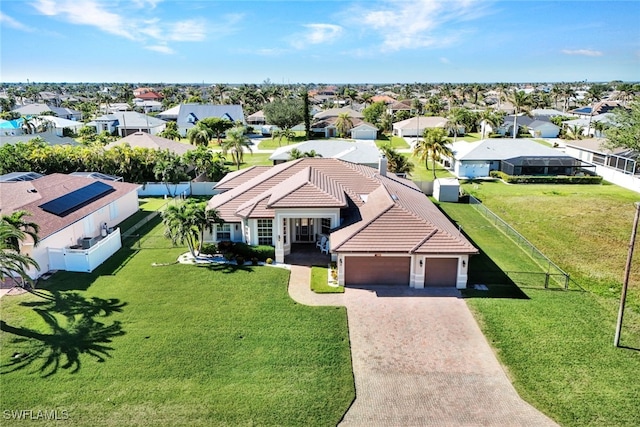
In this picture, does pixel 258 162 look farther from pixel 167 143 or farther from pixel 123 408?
pixel 123 408

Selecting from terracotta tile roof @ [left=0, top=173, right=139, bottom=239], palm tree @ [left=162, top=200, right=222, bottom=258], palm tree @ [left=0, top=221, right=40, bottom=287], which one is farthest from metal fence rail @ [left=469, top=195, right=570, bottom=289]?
terracotta tile roof @ [left=0, top=173, right=139, bottom=239]

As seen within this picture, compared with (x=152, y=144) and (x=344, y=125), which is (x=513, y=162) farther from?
(x=152, y=144)

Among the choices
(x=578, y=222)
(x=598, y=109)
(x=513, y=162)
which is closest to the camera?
(x=578, y=222)

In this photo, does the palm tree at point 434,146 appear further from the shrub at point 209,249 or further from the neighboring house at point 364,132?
the neighboring house at point 364,132

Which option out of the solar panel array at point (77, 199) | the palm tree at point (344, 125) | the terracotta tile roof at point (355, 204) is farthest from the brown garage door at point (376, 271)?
the palm tree at point (344, 125)

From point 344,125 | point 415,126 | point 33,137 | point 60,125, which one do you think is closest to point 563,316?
point 33,137

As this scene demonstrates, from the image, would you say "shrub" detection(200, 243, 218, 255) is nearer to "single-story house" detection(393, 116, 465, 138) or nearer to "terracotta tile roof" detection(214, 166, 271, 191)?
"terracotta tile roof" detection(214, 166, 271, 191)
